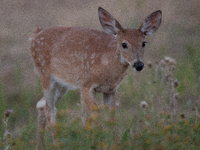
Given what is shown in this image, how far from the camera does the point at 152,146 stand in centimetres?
475

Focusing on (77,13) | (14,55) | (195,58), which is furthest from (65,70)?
(77,13)

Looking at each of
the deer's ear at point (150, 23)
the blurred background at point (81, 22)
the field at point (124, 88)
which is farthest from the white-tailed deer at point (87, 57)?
the blurred background at point (81, 22)

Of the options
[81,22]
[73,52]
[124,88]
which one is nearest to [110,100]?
[73,52]

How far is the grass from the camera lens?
451 cm

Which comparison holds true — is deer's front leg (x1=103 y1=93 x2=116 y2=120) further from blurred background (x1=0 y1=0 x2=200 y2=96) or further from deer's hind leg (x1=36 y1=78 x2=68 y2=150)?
blurred background (x1=0 y1=0 x2=200 y2=96)

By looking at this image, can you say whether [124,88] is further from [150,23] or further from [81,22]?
[81,22]

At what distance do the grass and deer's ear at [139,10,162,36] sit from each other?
1.40ft

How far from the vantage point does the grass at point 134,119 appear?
4.51 m

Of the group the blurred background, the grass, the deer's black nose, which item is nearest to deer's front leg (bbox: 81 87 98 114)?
the grass

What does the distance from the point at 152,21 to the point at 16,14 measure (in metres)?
6.31

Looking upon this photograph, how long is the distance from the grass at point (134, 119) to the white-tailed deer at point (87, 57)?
294mm

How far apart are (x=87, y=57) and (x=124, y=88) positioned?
66.5 inches

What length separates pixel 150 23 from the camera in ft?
22.2

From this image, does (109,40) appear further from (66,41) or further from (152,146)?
(152,146)
